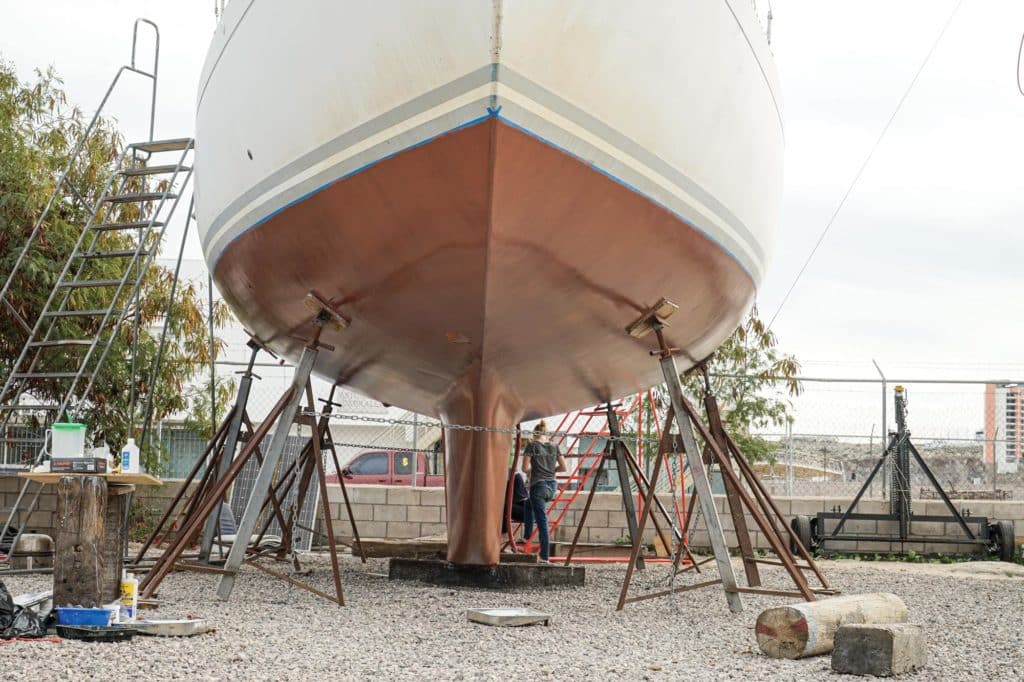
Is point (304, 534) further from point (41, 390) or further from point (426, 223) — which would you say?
point (426, 223)

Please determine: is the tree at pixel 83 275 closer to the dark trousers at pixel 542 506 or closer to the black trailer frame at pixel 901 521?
the dark trousers at pixel 542 506

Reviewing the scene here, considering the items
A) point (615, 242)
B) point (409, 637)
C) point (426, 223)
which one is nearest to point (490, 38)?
point (426, 223)

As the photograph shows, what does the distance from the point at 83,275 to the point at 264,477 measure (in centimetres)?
606

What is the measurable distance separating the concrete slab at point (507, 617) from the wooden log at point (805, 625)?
1237 mm

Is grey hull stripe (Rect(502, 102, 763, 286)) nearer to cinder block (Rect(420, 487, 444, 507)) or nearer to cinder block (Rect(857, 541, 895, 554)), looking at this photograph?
cinder block (Rect(420, 487, 444, 507))

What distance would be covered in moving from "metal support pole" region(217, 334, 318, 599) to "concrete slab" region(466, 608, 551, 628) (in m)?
1.30

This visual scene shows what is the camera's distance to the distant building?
13.5 m

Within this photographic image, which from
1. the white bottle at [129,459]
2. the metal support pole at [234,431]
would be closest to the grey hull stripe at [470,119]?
the white bottle at [129,459]

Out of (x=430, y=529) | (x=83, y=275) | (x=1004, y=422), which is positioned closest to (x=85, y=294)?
(x=83, y=275)

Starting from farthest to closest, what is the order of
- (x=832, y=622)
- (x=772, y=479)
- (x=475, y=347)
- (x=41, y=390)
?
(x=772, y=479) < (x=41, y=390) < (x=475, y=347) < (x=832, y=622)

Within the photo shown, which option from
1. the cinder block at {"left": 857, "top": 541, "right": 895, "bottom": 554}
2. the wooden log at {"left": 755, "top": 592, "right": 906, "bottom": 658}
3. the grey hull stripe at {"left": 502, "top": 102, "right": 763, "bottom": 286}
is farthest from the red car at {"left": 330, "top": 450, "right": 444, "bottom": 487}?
the wooden log at {"left": 755, "top": 592, "right": 906, "bottom": 658}

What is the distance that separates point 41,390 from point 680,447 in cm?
790

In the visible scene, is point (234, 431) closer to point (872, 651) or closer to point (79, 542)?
point (79, 542)

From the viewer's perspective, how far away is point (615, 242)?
5.26 m
